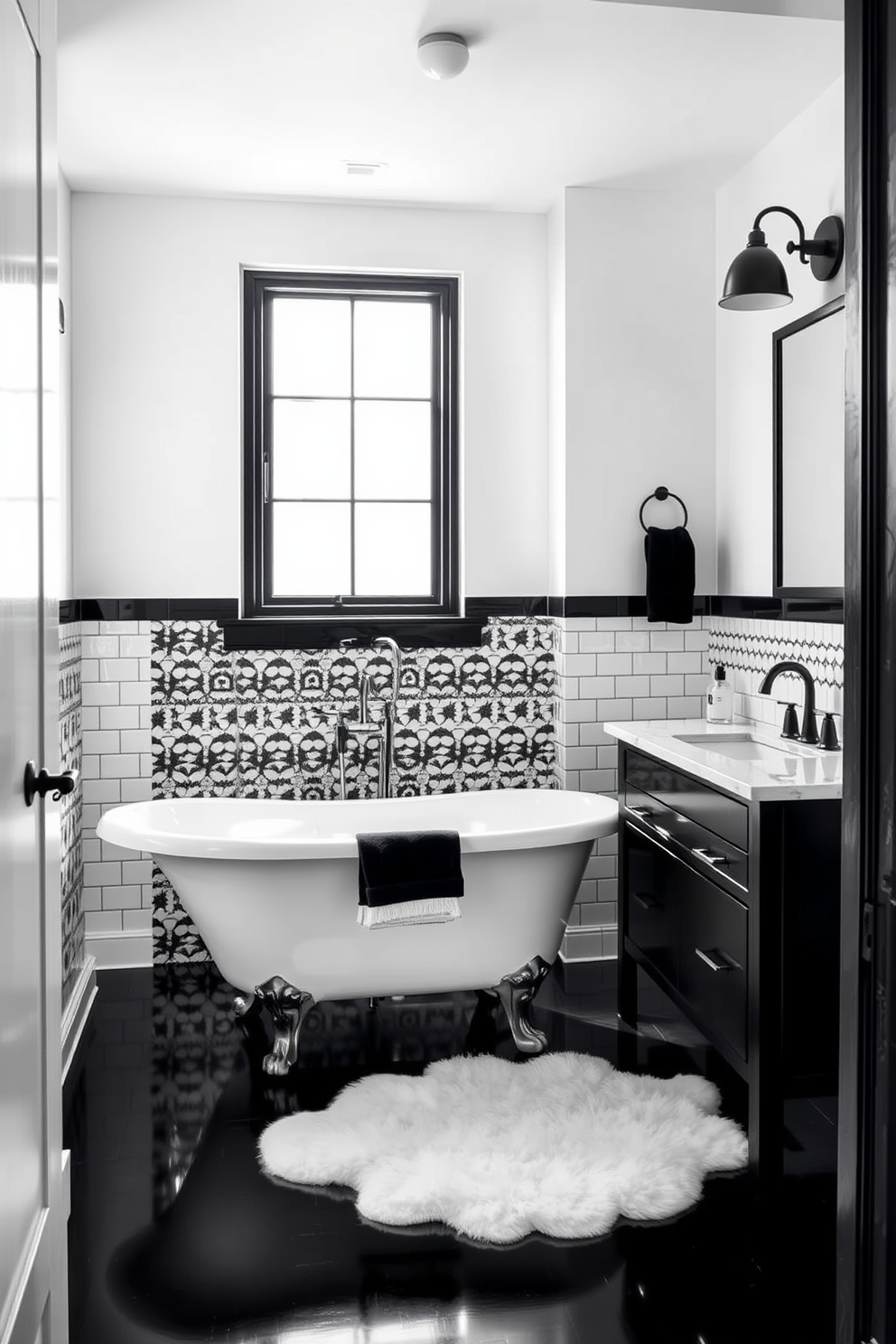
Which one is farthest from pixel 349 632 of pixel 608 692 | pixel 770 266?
pixel 770 266

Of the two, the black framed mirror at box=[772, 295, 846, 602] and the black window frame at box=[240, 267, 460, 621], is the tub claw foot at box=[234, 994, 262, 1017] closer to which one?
the black window frame at box=[240, 267, 460, 621]

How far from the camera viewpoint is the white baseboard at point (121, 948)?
4234mm

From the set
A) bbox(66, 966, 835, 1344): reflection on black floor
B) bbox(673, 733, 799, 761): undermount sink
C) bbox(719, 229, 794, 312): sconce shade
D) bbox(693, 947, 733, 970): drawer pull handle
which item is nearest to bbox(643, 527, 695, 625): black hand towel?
bbox(673, 733, 799, 761): undermount sink

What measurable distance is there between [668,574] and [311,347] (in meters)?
1.70

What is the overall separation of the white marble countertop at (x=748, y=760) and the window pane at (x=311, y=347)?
1.85 metres

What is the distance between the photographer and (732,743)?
3.65 meters

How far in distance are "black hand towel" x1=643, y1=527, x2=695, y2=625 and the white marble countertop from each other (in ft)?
1.56

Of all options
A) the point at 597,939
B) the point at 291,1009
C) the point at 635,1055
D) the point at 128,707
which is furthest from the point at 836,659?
the point at 128,707

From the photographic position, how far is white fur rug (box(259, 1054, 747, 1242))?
2.52 metres

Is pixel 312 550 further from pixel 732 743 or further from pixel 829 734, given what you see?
pixel 829 734

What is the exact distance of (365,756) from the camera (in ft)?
14.3

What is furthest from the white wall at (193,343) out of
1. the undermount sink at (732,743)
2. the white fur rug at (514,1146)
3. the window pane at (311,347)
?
the white fur rug at (514,1146)

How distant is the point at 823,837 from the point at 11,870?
1920 mm

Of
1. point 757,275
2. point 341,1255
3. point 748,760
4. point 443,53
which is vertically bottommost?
point 341,1255
